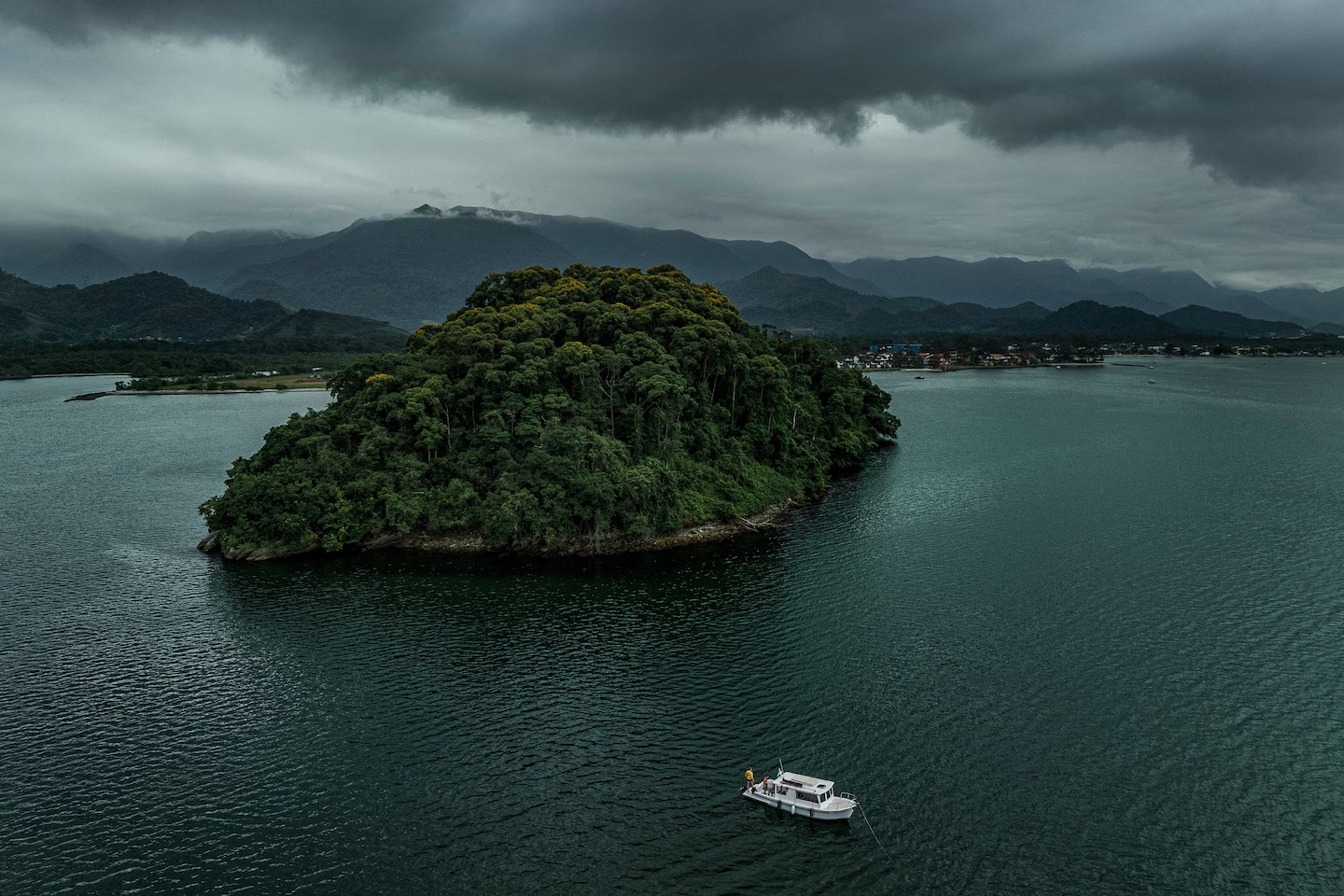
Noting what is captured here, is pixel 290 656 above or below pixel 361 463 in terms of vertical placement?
below

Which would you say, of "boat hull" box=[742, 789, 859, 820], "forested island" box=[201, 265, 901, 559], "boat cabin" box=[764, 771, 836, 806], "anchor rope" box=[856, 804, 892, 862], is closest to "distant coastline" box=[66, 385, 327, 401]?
"forested island" box=[201, 265, 901, 559]

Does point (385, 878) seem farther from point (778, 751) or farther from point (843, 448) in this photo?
point (843, 448)

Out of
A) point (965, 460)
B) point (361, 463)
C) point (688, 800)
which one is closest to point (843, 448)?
point (965, 460)

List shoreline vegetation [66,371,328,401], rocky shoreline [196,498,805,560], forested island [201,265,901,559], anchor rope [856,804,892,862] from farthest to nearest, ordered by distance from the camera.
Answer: shoreline vegetation [66,371,328,401] → forested island [201,265,901,559] → rocky shoreline [196,498,805,560] → anchor rope [856,804,892,862]

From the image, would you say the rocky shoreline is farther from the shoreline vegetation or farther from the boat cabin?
the shoreline vegetation

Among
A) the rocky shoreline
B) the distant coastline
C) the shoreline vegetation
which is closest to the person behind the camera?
the rocky shoreline

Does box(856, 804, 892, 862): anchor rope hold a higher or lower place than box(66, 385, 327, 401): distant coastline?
lower

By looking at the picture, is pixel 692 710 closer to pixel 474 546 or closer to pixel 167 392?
pixel 474 546
